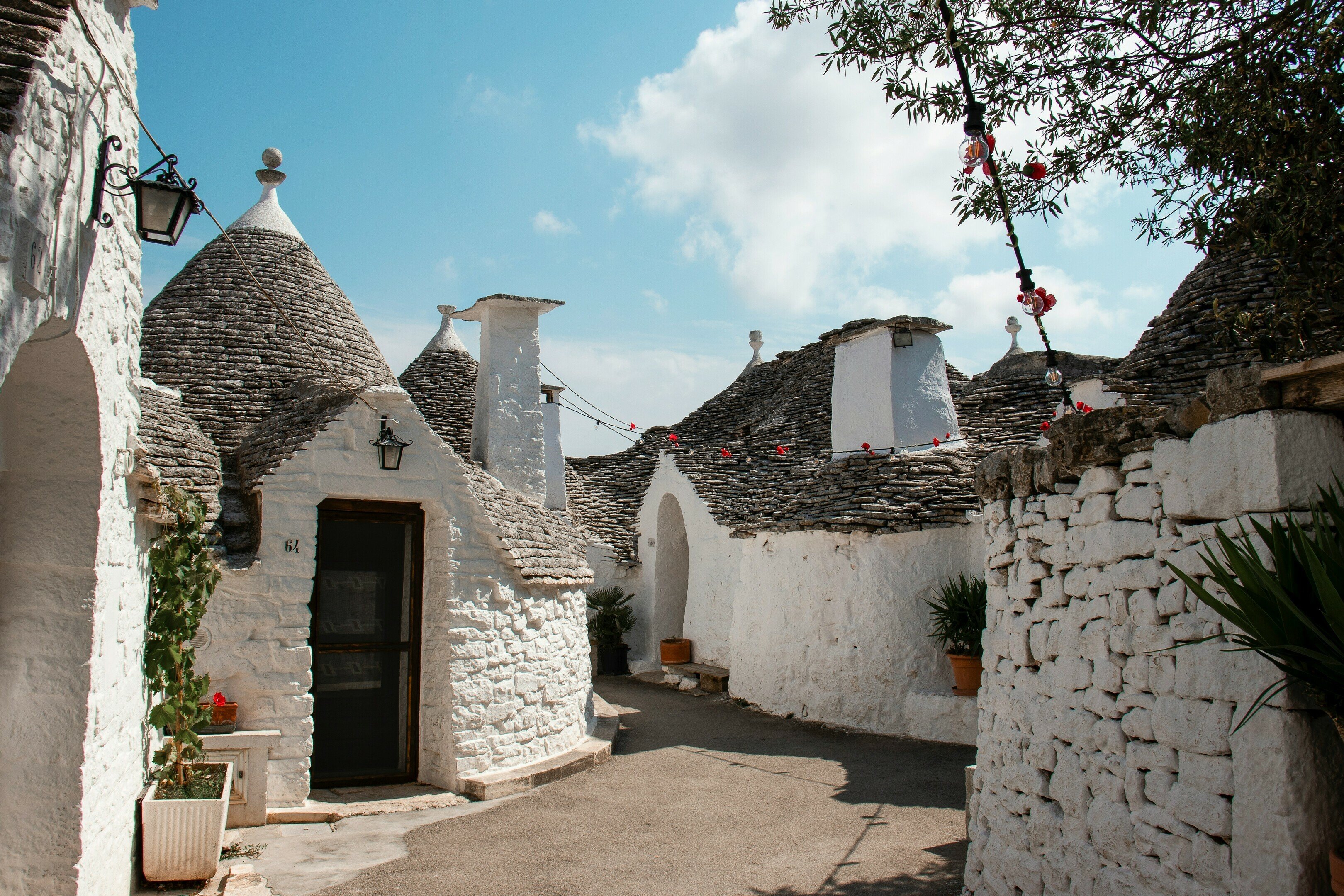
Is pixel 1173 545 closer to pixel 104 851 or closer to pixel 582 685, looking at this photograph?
pixel 104 851

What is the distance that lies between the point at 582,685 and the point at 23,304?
25.7 feet

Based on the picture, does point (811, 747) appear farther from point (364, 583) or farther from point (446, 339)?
point (446, 339)

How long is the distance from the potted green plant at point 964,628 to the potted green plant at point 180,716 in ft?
24.4

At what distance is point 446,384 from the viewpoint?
16750 mm

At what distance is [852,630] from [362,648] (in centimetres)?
600

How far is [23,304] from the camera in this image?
10.1 feet

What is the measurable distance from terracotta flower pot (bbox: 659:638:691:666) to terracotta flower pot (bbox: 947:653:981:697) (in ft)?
21.7

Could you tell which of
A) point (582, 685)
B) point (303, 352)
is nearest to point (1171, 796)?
point (582, 685)

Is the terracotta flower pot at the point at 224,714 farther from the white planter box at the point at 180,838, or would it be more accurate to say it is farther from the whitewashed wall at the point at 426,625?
the white planter box at the point at 180,838

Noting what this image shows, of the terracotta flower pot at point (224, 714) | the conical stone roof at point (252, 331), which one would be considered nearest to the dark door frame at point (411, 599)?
the terracotta flower pot at point (224, 714)

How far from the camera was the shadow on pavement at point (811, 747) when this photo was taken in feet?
26.9

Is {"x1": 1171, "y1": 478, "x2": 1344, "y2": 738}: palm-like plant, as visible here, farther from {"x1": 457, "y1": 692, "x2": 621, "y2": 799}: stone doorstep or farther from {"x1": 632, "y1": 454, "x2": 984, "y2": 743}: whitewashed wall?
{"x1": 632, "y1": 454, "x2": 984, "y2": 743}: whitewashed wall

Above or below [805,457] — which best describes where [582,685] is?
below

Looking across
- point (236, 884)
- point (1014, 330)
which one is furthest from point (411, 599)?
point (1014, 330)
